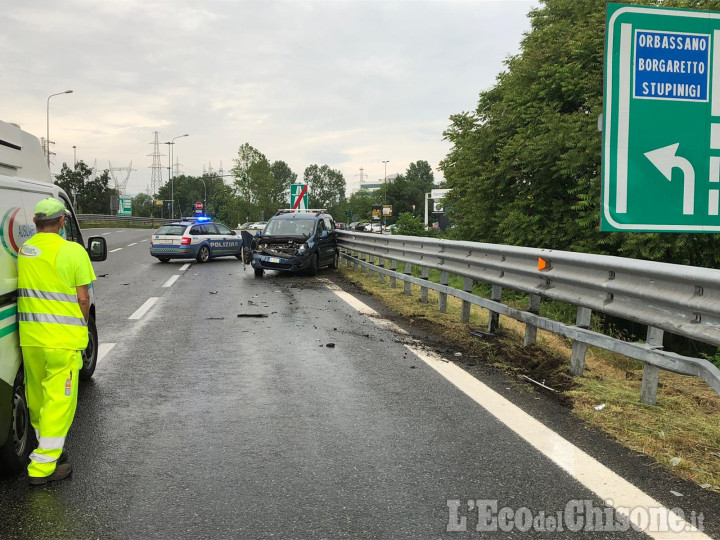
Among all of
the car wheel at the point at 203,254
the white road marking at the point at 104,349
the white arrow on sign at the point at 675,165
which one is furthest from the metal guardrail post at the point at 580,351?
the car wheel at the point at 203,254

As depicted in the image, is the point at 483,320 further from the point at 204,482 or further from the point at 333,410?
the point at 204,482

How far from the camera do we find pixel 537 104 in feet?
66.1

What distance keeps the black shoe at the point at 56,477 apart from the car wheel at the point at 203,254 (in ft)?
63.2

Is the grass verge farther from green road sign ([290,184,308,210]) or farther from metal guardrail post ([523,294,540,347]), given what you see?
green road sign ([290,184,308,210])

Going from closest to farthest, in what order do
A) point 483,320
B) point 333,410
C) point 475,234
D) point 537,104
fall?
1. point 333,410
2. point 483,320
3. point 537,104
4. point 475,234

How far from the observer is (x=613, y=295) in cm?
546

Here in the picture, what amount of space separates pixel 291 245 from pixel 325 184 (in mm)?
170108

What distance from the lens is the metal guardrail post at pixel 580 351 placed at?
19.0 ft

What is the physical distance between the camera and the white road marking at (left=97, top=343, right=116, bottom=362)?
7.03 m

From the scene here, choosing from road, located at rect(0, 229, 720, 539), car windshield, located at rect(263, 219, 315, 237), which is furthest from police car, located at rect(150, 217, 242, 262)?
road, located at rect(0, 229, 720, 539)

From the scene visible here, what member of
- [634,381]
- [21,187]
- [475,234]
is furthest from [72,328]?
[475,234]

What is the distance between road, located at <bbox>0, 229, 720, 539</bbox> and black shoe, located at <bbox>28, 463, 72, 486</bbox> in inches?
1.9

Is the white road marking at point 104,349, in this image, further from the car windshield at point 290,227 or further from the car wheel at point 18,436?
the car windshield at point 290,227

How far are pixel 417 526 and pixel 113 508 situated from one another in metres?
1.54
